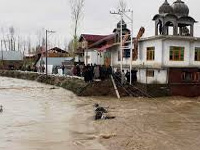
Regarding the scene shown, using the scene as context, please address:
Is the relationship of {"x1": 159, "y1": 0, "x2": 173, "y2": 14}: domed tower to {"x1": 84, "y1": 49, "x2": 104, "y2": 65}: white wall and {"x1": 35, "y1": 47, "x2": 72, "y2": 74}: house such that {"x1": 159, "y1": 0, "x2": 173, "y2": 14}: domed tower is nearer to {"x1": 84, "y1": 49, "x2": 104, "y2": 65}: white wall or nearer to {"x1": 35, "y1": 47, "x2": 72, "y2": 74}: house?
{"x1": 84, "y1": 49, "x2": 104, "y2": 65}: white wall

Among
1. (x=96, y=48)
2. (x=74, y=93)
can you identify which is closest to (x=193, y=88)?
(x=74, y=93)

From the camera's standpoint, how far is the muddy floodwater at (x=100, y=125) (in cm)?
1673

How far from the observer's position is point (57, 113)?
85.2ft

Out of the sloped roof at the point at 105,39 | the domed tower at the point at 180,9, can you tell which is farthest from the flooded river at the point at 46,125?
the sloped roof at the point at 105,39

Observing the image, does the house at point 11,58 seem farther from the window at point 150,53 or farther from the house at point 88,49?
the window at point 150,53

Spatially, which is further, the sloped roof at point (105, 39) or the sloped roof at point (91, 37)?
the sloped roof at point (91, 37)

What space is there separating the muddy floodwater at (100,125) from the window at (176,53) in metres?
4.69

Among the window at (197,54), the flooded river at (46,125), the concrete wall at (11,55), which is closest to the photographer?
the flooded river at (46,125)

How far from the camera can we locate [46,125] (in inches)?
840

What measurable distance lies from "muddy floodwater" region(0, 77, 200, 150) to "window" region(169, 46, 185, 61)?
469cm

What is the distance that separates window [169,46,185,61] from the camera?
120ft

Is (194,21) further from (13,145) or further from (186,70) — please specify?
(13,145)

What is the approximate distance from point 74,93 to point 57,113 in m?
12.0

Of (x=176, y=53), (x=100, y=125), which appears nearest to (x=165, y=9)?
(x=176, y=53)
